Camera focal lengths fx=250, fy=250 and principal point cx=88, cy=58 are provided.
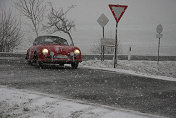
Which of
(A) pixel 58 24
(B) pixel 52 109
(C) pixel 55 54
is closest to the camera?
(B) pixel 52 109

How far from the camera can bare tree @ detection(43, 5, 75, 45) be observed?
2650cm

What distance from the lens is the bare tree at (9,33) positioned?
98.9 ft

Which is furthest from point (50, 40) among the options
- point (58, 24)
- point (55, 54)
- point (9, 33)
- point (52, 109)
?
point (9, 33)

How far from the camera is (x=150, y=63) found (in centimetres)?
1803

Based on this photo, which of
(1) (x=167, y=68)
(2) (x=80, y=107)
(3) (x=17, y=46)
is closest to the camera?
(2) (x=80, y=107)

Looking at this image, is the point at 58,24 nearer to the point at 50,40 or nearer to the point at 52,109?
the point at 50,40

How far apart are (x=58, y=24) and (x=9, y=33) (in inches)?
328

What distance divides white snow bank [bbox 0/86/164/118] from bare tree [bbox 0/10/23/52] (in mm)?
27043

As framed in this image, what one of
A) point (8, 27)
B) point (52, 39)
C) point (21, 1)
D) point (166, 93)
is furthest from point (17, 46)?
point (166, 93)

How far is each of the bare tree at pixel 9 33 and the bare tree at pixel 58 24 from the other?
21.9 feet

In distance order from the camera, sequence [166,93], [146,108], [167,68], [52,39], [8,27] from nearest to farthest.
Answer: [146,108] → [166,93] → [52,39] → [167,68] → [8,27]

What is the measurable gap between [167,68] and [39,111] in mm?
15502

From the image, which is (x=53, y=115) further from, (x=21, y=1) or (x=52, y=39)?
(x=21, y=1)

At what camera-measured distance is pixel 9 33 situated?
31.6 metres
